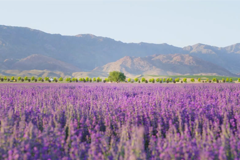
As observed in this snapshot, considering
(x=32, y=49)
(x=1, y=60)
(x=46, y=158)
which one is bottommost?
(x=46, y=158)

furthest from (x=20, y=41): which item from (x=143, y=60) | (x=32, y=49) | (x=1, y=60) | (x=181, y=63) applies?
(x=181, y=63)

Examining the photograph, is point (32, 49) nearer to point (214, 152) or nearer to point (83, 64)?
point (83, 64)

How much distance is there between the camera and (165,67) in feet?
518

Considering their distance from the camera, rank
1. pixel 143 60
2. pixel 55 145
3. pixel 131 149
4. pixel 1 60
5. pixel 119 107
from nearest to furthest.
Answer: pixel 131 149 → pixel 55 145 → pixel 119 107 → pixel 1 60 → pixel 143 60

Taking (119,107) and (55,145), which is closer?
(55,145)

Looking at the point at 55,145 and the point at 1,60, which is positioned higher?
the point at 1,60

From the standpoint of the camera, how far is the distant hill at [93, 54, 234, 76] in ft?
499

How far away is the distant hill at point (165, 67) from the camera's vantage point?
152000mm

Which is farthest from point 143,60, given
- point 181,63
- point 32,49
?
point 32,49

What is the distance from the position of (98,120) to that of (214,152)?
2.82 m

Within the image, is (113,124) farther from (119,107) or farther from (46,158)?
(46,158)

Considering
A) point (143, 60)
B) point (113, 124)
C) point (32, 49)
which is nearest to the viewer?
point (113, 124)

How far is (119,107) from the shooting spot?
5703 mm

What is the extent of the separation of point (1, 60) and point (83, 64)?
60.3m
